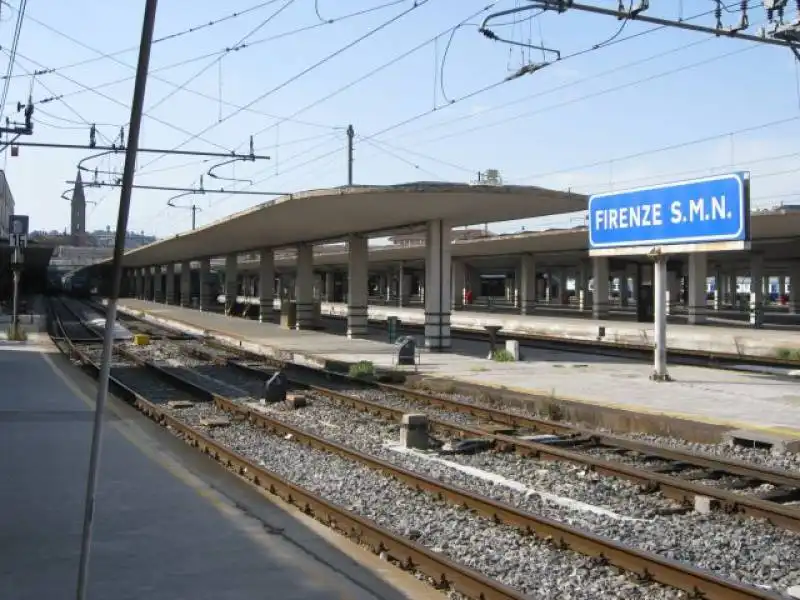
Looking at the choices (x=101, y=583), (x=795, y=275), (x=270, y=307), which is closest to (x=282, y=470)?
(x=101, y=583)

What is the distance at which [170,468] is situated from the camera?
29.5ft

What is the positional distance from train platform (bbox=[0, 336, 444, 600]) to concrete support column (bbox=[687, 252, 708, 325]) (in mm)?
30411

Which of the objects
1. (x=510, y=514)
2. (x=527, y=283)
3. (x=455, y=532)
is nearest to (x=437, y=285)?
(x=510, y=514)

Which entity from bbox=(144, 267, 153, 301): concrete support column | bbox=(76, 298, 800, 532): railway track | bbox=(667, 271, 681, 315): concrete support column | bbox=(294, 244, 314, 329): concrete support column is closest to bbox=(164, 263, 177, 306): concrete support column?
bbox=(144, 267, 153, 301): concrete support column

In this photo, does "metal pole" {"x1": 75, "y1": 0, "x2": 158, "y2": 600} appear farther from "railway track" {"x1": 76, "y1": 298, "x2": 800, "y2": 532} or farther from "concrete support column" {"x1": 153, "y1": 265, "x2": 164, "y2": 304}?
"concrete support column" {"x1": 153, "y1": 265, "x2": 164, "y2": 304}

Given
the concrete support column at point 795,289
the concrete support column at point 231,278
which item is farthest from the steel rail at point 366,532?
the concrete support column at point 795,289

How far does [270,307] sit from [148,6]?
40.1m

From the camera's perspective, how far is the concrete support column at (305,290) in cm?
3638

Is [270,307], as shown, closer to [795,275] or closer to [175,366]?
[175,366]

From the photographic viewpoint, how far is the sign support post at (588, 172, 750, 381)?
51.6 ft

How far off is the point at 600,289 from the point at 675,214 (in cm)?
2654

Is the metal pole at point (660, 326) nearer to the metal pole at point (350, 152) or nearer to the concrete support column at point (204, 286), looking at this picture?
the metal pole at point (350, 152)

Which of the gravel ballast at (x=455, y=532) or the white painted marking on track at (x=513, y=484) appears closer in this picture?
the gravel ballast at (x=455, y=532)

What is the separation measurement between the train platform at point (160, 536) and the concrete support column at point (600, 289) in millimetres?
34958
